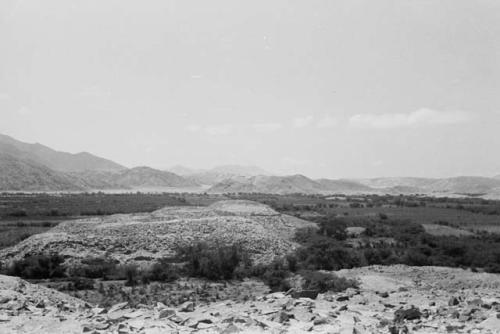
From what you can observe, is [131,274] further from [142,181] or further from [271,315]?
[142,181]

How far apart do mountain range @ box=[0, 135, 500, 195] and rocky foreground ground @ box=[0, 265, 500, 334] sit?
288 feet

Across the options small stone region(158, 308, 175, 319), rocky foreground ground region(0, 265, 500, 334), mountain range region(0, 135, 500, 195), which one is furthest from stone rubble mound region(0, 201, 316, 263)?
mountain range region(0, 135, 500, 195)

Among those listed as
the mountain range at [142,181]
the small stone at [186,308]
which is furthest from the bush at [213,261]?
the mountain range at [142,181]

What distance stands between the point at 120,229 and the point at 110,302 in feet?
36.1

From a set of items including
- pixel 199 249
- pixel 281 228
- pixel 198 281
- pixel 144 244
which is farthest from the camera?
pixel 281 228

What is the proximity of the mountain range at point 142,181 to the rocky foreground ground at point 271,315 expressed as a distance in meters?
87.7

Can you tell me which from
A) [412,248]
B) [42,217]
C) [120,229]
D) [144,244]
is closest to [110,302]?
[144,244]

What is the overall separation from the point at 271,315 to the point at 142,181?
132794 millimetres

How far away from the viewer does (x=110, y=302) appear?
505 inches

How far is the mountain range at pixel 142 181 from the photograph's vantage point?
95875 millimetres

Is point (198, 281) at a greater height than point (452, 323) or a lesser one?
lesser

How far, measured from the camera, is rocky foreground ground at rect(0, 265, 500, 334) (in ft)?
28.7

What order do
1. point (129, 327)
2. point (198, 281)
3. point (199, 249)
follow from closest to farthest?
point (129, 327)
point (198, 281)
point (199, 249)

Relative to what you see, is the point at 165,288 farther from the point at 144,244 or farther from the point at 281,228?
the point at 281,228
